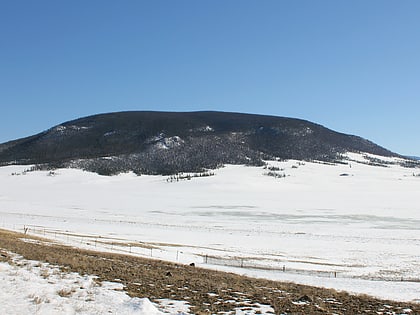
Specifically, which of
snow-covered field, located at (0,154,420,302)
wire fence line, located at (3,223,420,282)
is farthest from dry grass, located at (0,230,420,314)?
wire fence line, located at (3,223,420,282)

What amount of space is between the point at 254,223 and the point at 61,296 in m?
62.2

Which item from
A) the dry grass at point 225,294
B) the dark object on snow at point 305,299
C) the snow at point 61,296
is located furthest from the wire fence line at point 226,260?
the snow at point 61,296

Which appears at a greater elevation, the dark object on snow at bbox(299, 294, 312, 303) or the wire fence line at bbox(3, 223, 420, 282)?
the dark object on snow at bbox(299, 294, 312, 303)

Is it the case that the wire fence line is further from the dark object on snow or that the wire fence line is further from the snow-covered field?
the dark object on snow

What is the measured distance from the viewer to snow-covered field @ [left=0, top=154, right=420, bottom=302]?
32.0m

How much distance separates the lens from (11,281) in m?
12.8

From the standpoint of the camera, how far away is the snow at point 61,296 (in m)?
10.5

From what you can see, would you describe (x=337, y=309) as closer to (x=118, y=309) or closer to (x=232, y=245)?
(x=118, y=309)

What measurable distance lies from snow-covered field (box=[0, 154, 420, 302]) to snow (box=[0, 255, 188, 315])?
41.8ft

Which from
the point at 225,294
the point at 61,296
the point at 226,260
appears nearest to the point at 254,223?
the point at 226,260

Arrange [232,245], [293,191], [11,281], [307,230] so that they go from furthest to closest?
[293,191]
[307,230]
[232,245]
[11,281]

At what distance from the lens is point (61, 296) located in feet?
38.3

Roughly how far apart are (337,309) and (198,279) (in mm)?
6185

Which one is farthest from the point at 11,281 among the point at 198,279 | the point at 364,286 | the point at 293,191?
the point at 293,191
